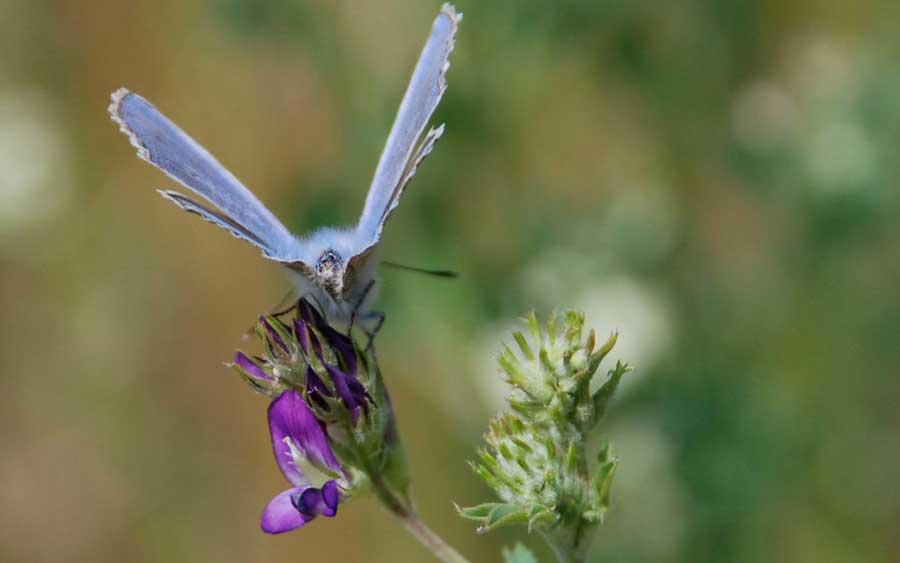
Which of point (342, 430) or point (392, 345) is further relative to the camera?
point (392, 345)

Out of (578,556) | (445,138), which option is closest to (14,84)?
(445,138)

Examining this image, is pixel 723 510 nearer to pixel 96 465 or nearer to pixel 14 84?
pixel 96 465

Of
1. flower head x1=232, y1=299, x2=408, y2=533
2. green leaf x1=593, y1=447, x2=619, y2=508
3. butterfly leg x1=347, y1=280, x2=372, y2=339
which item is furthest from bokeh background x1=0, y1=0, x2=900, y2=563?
green leaf x1=593, y1=447, x2=619, y2=508

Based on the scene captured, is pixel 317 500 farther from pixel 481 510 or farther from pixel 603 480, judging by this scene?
pixel 603 480

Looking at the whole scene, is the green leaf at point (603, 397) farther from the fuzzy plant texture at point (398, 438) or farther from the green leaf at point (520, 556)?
the green leaf at point (520, 556)

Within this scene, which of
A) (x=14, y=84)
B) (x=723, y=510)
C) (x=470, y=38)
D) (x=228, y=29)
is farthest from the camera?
(x=14, y=84)

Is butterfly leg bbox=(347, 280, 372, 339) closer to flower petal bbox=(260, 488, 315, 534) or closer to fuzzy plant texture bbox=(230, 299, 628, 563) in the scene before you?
fuzzy plant texture bbox=(230, 299, 628, 563)
